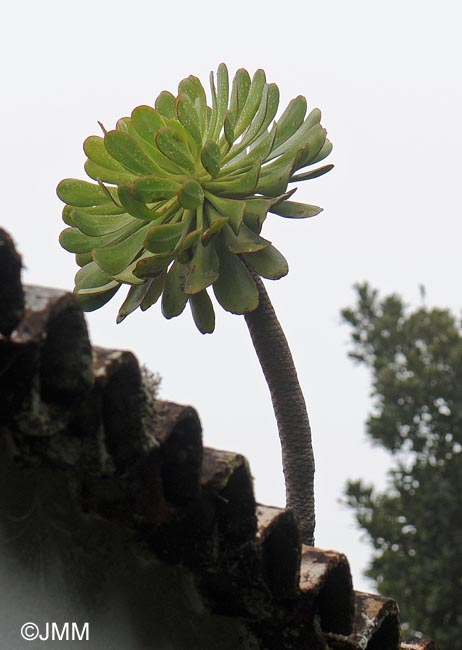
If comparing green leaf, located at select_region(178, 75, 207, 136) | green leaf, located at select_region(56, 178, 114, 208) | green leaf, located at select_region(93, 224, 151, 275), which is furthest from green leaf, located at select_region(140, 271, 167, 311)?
green leaf, located at select_region(178, 75, 207, 136)

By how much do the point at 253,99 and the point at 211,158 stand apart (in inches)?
19.5

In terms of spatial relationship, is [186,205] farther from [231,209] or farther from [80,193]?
[80,193]

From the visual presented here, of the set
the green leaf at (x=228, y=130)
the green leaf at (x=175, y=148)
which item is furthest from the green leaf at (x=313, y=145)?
the green leaf at (x=175, y=148)

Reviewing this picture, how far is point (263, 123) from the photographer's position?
10.3ft

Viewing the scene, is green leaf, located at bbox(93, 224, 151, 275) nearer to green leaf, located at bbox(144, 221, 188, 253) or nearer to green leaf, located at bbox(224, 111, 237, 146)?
green leaf, located at bbox(144, 221, 188, 253)

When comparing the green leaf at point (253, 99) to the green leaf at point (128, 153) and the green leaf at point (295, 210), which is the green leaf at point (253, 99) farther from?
the green leaf at point (128, 153)

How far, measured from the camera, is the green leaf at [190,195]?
9.12 feet

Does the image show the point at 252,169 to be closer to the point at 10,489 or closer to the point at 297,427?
the point at 297,427

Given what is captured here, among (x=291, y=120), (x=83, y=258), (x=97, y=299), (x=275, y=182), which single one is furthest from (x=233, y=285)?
(x=291, y=120)

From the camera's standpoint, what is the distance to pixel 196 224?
9.45ft

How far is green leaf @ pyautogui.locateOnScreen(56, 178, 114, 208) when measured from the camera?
3.09 metres

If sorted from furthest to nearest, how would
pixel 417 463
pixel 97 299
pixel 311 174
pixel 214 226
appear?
pixel 417 463 → pixel 311 174 → pixel 97 299 → pixel 214 226

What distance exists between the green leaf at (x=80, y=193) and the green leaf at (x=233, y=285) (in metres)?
0.45

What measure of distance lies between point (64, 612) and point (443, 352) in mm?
7573
